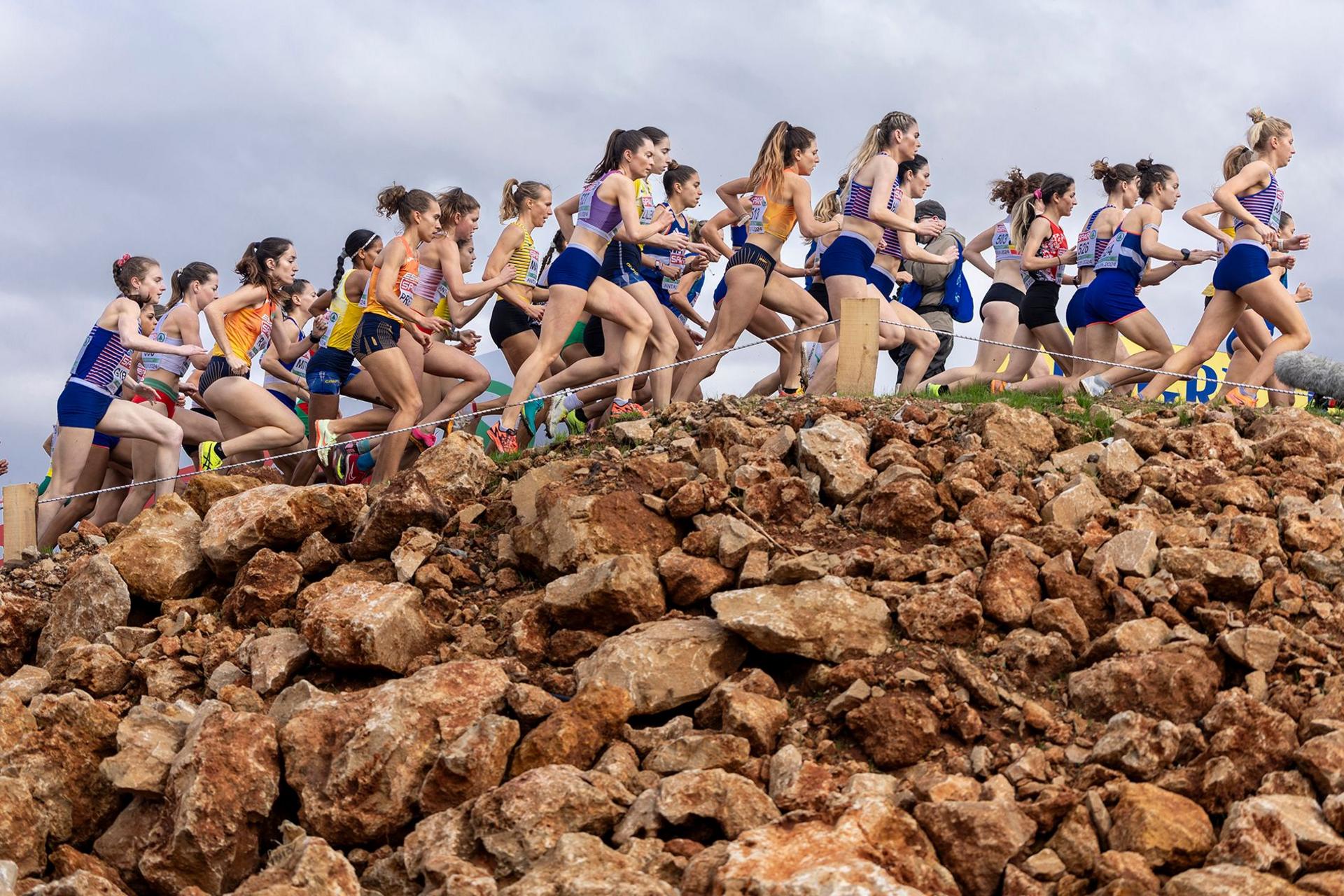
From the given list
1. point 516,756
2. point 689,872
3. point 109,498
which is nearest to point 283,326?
point 109,498

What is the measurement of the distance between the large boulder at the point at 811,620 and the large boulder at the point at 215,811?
7.03ft

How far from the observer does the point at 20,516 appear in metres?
10.8

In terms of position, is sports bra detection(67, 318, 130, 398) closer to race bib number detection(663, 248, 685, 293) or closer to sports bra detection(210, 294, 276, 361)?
sports bra detection(210, 294, 276, 361)

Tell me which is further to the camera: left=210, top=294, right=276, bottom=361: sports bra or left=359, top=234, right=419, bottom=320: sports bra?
left=210, top=294, right=276, bottom=361: sports bra

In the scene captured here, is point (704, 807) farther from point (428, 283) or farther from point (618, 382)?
point (428, 283)

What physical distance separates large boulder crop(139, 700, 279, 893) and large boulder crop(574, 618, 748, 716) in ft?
4.80

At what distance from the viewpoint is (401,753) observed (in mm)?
6293

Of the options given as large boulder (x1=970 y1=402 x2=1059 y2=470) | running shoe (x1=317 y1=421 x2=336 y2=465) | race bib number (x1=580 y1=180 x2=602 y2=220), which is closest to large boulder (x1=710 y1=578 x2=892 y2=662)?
large boulder (x1=970 y1=402 x2=1059 y2=470)

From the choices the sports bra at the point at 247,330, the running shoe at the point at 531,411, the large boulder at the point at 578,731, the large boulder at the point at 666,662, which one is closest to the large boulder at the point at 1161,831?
the large boulder at the point at 666,662

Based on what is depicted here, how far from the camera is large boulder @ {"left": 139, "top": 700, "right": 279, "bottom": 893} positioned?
623 centimetres

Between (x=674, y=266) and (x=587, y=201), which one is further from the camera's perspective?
(x=674, y=266)

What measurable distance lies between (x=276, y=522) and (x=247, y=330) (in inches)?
111

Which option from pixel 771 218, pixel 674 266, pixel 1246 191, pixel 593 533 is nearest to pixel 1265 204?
pixel 1246 191

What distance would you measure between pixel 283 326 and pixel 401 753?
703cm
